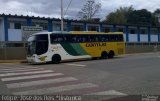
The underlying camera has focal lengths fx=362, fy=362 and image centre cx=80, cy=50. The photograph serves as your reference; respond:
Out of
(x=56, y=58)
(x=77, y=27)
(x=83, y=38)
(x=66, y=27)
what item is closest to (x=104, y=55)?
(x=83, y=38)

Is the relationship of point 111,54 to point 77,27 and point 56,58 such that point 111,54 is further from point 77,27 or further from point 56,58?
point 77,27

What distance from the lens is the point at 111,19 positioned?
99.0m

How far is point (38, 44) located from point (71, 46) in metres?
3.93

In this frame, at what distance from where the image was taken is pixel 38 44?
31.3 meters

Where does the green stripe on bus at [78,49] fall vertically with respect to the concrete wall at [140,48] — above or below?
above

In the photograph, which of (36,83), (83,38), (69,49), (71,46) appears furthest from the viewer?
(83,38)

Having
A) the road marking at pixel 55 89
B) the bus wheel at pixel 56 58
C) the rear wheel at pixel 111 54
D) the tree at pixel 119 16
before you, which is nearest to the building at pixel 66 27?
the rear wheel at pixel 111 54

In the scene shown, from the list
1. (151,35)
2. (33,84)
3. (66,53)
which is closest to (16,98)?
(33,84)

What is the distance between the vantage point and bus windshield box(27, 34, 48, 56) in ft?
103

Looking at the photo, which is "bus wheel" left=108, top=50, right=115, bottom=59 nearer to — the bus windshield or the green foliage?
the bus windshield

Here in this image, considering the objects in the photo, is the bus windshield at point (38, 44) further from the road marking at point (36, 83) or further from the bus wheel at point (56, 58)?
the road marking at point (36, 83)

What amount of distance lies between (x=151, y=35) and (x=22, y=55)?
40451 mm

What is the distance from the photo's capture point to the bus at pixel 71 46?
31.7 metres

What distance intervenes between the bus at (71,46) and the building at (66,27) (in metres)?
14.6
